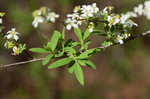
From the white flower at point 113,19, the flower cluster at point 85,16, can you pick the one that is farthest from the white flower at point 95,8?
the white flower at point 113,19

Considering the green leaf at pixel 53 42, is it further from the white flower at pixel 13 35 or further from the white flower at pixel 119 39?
the white flower at pixel 119 39

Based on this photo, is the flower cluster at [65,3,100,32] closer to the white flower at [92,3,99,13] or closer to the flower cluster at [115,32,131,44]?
the white flower at [92,3,99,13]

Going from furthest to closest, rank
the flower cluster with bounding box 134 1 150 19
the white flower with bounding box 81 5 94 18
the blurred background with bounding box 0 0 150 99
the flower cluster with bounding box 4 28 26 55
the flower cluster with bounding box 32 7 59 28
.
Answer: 1. the blurred background with bounding box 0 0 150 99
2. the flower cluster with bounding box 4 28 26 55
3. the white flower with bounding box 81 5 94 18
4. the flower cluster with bounding box 134 1 150 19
5. the flower cluster with bounding box 32 7 59 28

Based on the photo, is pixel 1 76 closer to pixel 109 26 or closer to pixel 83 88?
pixel 83 88

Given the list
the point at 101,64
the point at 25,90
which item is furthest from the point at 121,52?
the point at 25,90

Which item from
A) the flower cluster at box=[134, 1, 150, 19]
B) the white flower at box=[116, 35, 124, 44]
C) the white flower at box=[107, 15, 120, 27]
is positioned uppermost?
the flower cluster at box=[134, 1, 150, 19]

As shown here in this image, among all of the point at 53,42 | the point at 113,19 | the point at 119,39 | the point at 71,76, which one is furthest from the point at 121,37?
the point at 71,76

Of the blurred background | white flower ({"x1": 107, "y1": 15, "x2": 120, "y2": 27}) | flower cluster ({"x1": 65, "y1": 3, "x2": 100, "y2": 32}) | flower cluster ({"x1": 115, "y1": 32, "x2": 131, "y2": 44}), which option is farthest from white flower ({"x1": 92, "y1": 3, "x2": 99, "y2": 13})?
the blurred background
